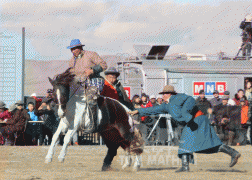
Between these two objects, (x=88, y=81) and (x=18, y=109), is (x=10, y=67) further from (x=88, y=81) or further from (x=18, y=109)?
(x=88, y=81)

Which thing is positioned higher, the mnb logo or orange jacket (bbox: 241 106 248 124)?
the mnb logo

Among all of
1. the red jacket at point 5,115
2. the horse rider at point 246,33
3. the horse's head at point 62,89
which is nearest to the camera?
the horse's head at point 62,89

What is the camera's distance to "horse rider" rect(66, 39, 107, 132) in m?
8.33

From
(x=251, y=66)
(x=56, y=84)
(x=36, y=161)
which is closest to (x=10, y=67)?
(x=36, y=161)

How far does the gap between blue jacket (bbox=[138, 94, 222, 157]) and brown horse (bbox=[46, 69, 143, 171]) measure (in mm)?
912

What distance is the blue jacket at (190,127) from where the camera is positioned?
8430 mm

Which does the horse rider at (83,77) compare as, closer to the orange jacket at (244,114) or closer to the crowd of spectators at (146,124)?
the crowd of spectators at (146,124)

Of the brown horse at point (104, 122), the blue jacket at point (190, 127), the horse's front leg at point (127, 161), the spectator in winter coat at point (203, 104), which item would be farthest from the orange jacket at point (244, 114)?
the horse's front leg at point (127, 161)

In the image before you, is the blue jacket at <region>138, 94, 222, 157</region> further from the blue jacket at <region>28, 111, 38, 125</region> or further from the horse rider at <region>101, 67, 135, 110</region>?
the blue jacket at <region>28, 111, 38, 125</region>

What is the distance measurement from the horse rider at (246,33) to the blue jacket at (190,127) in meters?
16.4

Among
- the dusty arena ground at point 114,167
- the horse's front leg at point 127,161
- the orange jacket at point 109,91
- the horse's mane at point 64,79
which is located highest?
the horse's mane at point 64,79

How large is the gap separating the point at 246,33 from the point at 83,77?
58.4 ft

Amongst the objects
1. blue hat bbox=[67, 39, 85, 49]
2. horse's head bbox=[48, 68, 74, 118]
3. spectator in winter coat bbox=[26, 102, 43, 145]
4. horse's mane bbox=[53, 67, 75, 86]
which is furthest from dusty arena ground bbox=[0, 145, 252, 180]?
spectator in winter coat bbox=[26, 102, 43, 145]

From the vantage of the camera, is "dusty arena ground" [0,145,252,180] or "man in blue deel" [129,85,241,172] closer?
"dusty arena ground" [0,145,252,180]
